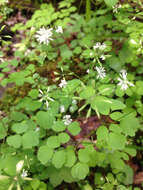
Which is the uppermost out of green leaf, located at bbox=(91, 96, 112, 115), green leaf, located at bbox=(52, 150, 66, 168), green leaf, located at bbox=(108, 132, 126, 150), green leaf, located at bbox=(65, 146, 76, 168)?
green leaf, located at bbox=(91, 96, 112, 115)

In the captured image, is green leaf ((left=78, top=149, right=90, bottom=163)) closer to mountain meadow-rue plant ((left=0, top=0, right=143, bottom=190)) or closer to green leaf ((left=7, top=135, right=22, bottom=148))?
mountain meadow-rue plant ((left=0, top=0, right=143, bottom=190))

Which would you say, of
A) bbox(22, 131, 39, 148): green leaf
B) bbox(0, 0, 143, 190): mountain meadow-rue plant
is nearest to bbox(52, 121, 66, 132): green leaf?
bbox(0, 0, 143, 190): mountain meadow-rue plant

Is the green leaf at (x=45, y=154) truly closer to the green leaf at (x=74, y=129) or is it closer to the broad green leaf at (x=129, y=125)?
the green leaf at (x=74, y=129)

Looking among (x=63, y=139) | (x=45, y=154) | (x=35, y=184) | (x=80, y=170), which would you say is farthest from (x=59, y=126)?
(x=35, y=184)

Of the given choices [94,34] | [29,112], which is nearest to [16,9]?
[94,34]

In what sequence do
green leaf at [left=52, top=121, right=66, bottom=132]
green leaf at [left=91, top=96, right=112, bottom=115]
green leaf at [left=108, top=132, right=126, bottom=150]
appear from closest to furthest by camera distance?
green leaf at [left=91, top=96, right=112, bottom=115] < green leaf at [left=108, top=132, right=126, bottom=150] < green leaf at [left=52, top=121, right=66, bottom=132]

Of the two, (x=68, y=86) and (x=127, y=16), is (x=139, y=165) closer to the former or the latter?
(x=68, y=86)

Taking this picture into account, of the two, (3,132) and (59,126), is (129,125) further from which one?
(3,132)

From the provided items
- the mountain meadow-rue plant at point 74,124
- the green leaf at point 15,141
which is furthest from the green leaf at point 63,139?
the green leaf at point 15,141
